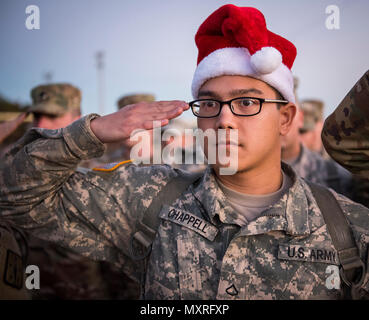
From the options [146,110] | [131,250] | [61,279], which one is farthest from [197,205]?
[61,279]

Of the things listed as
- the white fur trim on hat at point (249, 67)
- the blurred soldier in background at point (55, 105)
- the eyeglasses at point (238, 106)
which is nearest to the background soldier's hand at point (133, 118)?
the eyeglasses at point (238, 106)

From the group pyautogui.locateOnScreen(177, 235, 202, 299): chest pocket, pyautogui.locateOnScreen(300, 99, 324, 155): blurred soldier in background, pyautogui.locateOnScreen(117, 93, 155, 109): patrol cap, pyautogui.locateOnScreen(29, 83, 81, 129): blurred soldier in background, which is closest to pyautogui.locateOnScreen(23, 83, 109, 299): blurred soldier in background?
pyautogui.locateOnScreen(29, 83, 81, 129): blurred soldier in background

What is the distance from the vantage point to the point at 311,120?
25.2 feet

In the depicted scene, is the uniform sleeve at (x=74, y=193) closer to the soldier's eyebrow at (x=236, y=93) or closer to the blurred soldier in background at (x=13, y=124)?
the blurred soldier in background at (x=13, y=124)

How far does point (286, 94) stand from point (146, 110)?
0.88 meters

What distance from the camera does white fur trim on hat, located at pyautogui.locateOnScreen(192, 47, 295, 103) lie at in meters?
1.96

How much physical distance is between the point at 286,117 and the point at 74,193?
1408 millimetres

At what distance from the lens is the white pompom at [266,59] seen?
6.36 ft

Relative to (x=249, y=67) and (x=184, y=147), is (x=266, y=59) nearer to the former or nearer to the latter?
(x=249, y=67)

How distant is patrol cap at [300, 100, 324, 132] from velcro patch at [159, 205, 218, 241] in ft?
18.9

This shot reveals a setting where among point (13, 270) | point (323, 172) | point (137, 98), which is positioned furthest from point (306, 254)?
point (137, 98)

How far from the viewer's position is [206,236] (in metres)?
1.96
